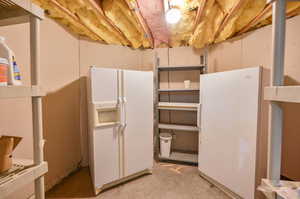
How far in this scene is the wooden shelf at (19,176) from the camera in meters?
0.65

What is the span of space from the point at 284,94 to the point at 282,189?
0.38 m

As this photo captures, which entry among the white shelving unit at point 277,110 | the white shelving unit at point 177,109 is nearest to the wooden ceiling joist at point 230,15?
the white shelving unit at point 177,109

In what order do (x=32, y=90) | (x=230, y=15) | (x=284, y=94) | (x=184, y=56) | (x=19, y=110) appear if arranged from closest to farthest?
(x=284, y=94) < (x=32, y=90) < (x=19, y=110) < (x=230, y=15) < (x=184, y=56)

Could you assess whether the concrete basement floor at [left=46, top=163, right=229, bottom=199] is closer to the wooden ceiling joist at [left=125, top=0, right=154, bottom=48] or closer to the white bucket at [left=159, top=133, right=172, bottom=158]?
the white bucket at [left=159, top=133, right=172, bottom=158]

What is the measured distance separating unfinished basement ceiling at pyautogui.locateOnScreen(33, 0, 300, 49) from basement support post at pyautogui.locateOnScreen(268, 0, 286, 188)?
1.14 meters

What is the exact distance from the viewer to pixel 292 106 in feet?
5.88

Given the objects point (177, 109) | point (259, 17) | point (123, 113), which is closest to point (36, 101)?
point (123, 113)

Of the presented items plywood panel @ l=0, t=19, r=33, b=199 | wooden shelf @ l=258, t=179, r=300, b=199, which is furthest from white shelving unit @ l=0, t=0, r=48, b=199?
wooden shelf @ l=258, t=179, r=300, b=199

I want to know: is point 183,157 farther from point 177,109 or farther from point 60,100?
point 60,100

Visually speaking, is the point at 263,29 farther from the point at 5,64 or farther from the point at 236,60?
the point at 5,64

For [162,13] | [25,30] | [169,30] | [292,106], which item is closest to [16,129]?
[25,30]

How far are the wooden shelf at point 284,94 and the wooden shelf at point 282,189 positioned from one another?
0.36m

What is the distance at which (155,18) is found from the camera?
6.41 ft

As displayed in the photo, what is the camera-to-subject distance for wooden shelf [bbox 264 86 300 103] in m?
0.51
